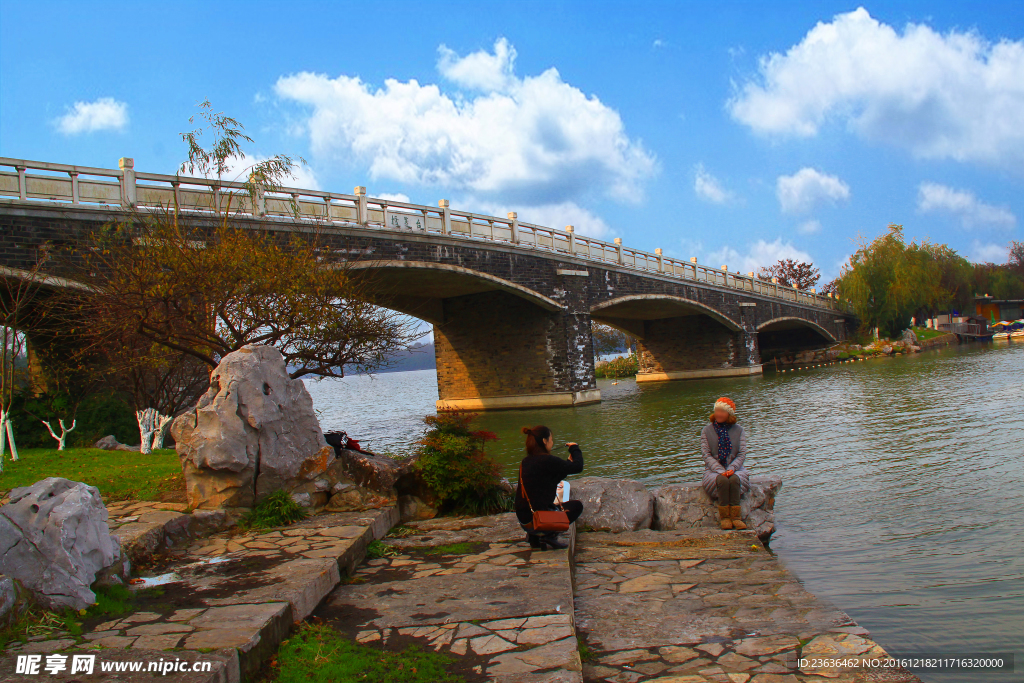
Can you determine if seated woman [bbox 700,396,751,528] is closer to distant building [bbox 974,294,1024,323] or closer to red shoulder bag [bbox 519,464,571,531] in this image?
red shoulder bag [bbox 519,464,571,531]

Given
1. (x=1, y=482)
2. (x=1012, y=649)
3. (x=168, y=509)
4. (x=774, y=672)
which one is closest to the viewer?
(x=774, y=672)

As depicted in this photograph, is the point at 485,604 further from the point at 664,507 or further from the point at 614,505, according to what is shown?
the point at 664,507

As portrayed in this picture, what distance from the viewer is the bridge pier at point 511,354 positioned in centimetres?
2686

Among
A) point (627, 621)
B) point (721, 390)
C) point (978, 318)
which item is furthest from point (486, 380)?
point (978, 318)

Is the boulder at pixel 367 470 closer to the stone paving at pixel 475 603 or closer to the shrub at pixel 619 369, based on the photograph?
the stone paving at pixel 475 603

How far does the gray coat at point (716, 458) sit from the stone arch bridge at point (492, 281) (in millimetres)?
6494

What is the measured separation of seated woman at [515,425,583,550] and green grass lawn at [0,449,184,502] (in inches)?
146

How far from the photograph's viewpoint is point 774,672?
3738mm

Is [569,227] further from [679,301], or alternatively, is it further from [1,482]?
[1,482]

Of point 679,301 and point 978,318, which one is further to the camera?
point 978,318


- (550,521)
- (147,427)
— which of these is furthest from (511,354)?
(550,521)

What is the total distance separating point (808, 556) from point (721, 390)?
23.5m

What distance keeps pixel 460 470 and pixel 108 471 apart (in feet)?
16.5

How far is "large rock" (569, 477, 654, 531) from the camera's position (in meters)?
7.01
